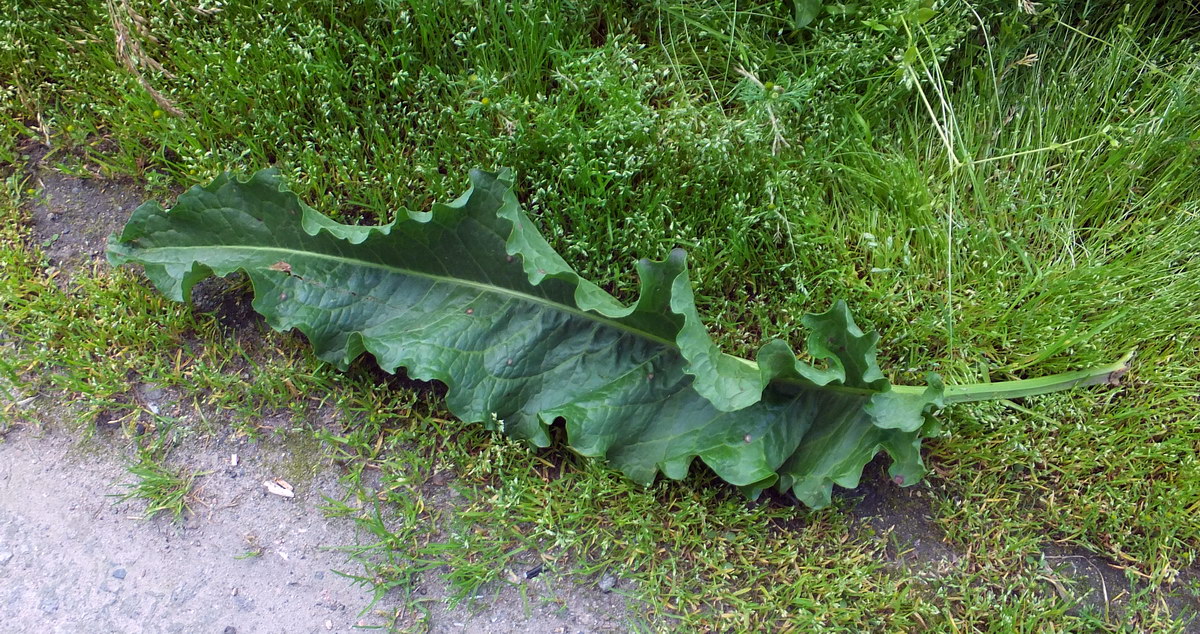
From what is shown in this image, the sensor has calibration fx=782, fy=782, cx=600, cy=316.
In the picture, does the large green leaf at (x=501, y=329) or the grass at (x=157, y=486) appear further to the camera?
the grass at (x=157, y=486)

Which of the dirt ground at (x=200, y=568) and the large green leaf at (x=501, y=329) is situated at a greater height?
the large green leaf at (x=501, y=329)

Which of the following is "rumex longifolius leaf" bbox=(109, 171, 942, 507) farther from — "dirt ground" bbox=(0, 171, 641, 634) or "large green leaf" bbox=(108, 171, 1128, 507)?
"dirt ground" bbox=(0, 171, 641, 634)

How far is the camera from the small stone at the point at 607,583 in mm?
2387

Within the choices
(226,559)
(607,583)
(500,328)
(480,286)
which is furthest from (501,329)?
(226,559)

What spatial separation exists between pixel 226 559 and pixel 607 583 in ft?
3.82

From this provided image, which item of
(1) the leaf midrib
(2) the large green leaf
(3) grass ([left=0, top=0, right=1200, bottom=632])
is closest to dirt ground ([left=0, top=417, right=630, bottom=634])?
(3) grass ([left=0, top=0, right=1200, bottom=632])

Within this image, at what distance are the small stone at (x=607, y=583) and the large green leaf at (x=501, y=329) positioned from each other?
0.33 m

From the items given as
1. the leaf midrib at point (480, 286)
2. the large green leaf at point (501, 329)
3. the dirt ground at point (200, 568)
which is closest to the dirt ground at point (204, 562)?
the dirt ground at point (200, 568)

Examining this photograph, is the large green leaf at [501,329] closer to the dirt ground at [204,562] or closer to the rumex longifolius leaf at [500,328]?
the rumex longifolius leaf at [500,328]

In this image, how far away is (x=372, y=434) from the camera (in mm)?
2529

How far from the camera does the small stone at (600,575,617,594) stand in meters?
2.39

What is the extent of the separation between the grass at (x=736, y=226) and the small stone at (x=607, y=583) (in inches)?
1.7

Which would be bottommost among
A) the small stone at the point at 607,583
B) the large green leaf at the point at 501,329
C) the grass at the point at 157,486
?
the small stone at the point at 607,583

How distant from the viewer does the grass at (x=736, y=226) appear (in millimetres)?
2439
